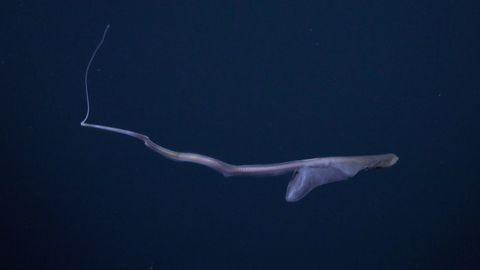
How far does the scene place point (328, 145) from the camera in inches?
59.7

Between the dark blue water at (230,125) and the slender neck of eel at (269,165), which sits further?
the dark blue water at (230,125)

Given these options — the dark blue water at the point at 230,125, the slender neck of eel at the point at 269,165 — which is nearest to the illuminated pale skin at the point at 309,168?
the slender neck of eel at the point at 269,165

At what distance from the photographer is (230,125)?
148cm

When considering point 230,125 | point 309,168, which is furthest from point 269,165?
point 230,125

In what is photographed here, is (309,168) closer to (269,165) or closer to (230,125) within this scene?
(269,165)

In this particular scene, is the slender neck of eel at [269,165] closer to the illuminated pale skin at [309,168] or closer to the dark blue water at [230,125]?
the illuminated pale skin at [309,168]

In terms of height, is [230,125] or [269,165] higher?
[230,125]

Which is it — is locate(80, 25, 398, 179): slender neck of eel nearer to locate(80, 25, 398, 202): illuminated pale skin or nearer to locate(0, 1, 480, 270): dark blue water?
locate(80, 25, 398, 202): illuminated pale skin

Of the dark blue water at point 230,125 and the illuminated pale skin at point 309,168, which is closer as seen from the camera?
the illuminated pale skin at point 309,168

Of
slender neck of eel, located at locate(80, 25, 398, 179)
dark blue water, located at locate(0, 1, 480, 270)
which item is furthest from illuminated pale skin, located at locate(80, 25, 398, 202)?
dark blue water, located at locate(0, 1, 480, 270)

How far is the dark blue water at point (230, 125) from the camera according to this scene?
135 cm

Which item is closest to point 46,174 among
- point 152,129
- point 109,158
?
point 109,158

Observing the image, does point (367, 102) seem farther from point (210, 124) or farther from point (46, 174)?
point (46, 174)

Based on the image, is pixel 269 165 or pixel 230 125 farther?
pixel 230 125
